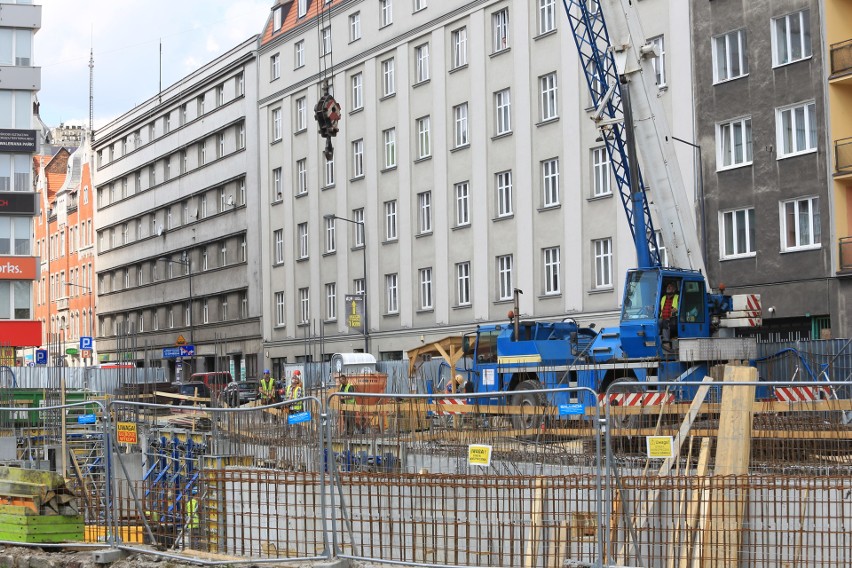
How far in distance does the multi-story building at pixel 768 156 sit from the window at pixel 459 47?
12513 millimetres

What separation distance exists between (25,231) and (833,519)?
2067 inches

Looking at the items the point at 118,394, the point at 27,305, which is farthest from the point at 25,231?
the point at 118,394

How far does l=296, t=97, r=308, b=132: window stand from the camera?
199 feet

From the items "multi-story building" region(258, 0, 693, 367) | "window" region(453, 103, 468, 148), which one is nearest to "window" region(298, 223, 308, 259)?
"multi-story building" region(258, 0, 693, 367)

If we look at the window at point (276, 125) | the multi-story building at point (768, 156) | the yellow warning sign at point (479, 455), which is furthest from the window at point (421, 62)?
the yellow warning sign at point (479, 455)

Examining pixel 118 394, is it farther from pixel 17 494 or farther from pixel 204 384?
pixel 17 494

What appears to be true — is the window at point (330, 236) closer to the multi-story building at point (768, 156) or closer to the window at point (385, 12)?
the window at point (385, 12)

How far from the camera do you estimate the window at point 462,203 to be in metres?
48.1

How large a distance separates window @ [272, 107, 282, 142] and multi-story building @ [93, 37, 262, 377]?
2.25 meters

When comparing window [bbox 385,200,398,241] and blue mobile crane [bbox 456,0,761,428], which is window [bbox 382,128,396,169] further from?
blue mobile crane [bbox 456,0,761,428]

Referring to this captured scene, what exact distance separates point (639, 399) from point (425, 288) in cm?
3896

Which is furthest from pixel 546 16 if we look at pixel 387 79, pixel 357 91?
pixel 357 91

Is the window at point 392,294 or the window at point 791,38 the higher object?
the window at point 791,38

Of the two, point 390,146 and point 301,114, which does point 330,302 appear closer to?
point 390,146
